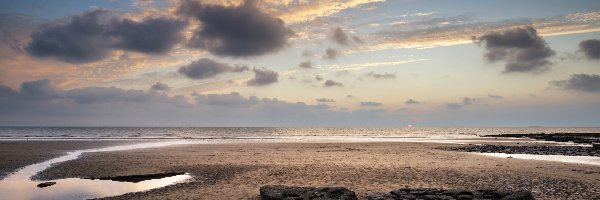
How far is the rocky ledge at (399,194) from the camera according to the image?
51.2 feet

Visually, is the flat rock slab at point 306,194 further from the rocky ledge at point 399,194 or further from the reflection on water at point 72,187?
the reflection on water at point 72,187

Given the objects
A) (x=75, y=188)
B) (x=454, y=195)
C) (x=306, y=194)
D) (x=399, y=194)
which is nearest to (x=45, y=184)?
(x=75, y=188)

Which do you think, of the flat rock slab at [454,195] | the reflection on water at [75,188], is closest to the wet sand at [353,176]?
the reflection on water at [75,188]

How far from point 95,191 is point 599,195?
978 inches

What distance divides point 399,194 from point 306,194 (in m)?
3.83

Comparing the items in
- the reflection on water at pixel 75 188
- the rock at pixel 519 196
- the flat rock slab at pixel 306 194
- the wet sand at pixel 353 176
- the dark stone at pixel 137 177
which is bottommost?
the reflection on water at pixel 75 188

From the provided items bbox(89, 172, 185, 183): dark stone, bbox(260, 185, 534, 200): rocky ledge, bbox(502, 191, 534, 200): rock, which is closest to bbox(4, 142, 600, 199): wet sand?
bbox(89, 172, 185, 183): dark stone

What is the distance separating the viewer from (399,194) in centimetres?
1628

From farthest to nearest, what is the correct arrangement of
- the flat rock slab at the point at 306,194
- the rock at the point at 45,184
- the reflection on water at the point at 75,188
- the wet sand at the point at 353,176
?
1. the rock at the point at 45,184
2. the wet sand at the point at 353,176
3. the reflection on water at the point at 75,188
4. the flat rock slab at the point at 306,194

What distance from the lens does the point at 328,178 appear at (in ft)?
81.1

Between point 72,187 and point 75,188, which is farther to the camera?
point 72,187

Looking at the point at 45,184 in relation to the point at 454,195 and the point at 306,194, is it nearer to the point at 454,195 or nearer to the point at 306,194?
the point at 306,194

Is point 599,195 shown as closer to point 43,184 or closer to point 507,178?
point 507,178

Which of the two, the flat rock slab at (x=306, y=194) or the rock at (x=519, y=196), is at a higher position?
the rock at (x=519, y=196)
